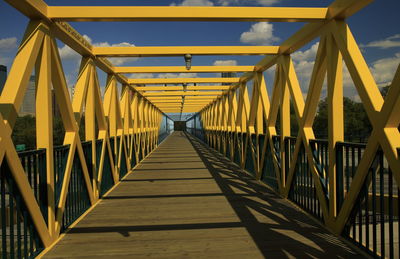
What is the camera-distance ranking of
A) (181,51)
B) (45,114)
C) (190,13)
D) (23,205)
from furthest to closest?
1. (181,51)
2. (190,13)
3. (45,114)
4. (23,205)

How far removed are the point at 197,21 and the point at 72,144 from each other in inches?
100

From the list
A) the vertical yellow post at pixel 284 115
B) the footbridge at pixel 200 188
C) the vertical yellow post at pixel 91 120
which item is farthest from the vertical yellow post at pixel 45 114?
the vertical yellow post at pixel 284 115

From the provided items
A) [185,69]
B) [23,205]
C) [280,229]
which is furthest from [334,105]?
[185,69]

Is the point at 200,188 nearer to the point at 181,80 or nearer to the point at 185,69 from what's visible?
the point at 185,69

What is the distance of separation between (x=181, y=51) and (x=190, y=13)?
6.94 ft

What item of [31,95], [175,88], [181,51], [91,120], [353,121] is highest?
[31,95]

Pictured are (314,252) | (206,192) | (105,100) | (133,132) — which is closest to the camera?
(314,252)

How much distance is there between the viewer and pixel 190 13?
14.2ft

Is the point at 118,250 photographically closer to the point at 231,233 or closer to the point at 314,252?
the point at 231,233

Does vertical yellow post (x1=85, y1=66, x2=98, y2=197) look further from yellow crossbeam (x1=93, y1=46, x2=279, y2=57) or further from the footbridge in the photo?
yellow crossbeam (x1=93, y1=46, x2=279, y2=57)

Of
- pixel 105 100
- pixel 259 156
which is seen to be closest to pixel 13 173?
pixel 105 100

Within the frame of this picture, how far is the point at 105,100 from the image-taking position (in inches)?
307

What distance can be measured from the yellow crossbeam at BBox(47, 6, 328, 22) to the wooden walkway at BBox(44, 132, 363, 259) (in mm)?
2829

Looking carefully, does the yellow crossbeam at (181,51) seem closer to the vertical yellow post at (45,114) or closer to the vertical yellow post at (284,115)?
the vertical yellow post at (284,115)
